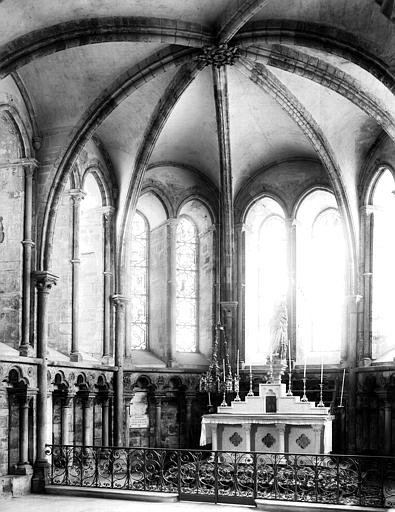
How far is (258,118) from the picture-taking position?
824 inches

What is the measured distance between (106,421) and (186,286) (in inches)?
175

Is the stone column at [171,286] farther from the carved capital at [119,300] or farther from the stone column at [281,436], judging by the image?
the stone column at [281,436]

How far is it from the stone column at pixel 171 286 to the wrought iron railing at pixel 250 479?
4.22m

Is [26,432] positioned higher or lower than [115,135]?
lower

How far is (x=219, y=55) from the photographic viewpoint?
57.7 feet

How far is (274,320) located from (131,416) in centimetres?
439

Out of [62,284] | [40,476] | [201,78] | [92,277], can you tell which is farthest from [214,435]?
[201,78]

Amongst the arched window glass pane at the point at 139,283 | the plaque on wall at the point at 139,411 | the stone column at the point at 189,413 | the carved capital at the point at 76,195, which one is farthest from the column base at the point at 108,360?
the carved capital at the point at 76,195

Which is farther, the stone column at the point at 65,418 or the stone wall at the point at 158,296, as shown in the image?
the stone wall at the point at 158,296

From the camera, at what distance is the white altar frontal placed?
18.0 metres

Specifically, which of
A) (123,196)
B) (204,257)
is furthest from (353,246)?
(123,196)

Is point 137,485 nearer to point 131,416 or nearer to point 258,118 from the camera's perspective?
point 131,416

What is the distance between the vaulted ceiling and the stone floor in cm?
679

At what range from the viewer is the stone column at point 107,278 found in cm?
2084
